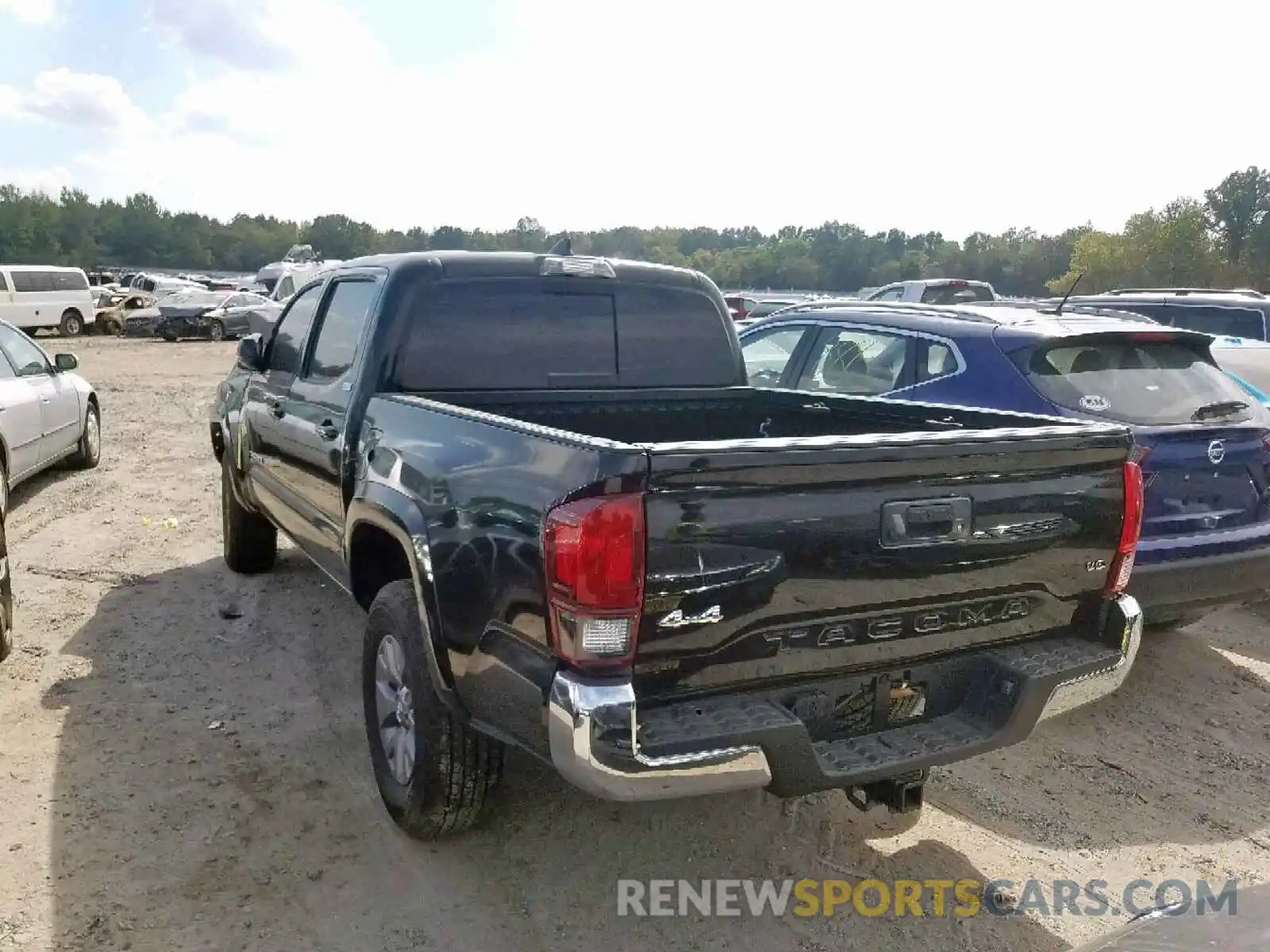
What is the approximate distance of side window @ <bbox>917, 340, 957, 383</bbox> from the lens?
18.3 feet

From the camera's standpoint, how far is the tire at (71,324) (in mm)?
29594

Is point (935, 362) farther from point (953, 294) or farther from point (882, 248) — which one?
point (882, 248)

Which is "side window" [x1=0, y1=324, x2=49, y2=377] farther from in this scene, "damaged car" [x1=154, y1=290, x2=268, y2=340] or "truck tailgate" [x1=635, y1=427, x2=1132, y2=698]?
"damaged car" [x1=154, y1=290, x2=268, y2=340]

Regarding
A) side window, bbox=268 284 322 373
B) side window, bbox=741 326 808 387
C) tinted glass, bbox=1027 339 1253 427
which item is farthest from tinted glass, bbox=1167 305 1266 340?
side window, bbox=268 284 322 373

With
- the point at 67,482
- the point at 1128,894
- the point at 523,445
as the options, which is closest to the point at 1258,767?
the point at 1128,894

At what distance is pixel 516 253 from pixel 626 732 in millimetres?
2635

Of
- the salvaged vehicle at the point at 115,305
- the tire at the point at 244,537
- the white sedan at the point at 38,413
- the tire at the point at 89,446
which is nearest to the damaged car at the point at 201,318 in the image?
the salvaged vehicle at the point at 115,305

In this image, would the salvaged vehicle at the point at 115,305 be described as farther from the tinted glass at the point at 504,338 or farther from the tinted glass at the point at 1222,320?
the tinted glass at the point at 504,338

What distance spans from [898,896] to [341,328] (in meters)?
3.24

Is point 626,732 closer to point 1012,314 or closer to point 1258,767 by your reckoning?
point 1258,767

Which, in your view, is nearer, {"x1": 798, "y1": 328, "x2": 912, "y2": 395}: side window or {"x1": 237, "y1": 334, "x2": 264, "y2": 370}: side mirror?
{"x1": 237, "y1": 334, "x2": 264, "y2": 370}: side mirror

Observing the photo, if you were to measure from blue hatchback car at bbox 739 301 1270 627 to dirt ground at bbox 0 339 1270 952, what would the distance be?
707mm

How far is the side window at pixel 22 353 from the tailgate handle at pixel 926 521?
7.95 meters

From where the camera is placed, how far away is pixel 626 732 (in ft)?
7.97
